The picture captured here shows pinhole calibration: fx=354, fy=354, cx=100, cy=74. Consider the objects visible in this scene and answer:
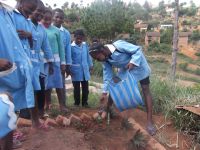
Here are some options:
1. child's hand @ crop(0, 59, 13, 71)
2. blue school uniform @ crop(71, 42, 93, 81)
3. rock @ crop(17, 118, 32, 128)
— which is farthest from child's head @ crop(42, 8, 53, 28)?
child's hand @ crop(0, 59, 13, 71)

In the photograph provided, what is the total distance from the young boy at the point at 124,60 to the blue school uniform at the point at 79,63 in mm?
1024

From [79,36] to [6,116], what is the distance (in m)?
3.70

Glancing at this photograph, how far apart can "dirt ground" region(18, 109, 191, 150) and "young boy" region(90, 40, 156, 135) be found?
0.38 metres

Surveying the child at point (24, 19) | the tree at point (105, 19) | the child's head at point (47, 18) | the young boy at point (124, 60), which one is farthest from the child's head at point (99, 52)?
the tree at point (105, 19)

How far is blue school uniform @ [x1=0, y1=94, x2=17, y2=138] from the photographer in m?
2.39

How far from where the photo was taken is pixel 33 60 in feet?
13.7

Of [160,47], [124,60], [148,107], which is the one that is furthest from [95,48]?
[160,47]

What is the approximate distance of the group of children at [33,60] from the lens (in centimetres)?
311

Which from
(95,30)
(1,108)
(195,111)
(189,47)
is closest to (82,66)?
(195,111)

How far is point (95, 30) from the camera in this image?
27.0 m

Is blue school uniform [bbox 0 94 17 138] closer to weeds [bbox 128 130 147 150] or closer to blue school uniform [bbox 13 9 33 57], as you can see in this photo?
blue school uniform [bbox 13 9 33 57]

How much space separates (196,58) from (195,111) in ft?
126

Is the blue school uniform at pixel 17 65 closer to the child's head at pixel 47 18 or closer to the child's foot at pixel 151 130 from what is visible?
the child's head at pixel 47 18

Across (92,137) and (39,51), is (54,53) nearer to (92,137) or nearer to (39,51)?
(39,51)
